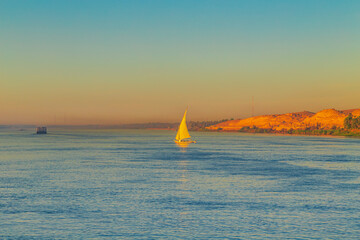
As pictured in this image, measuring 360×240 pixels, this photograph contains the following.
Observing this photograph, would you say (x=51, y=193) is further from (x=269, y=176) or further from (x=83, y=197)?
(x=269, y=176)

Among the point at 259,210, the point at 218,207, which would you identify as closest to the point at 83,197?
the point at 218,207

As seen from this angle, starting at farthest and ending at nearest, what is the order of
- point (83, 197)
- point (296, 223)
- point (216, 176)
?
point (216, 176) → point (83, 197) → point (296, 223)

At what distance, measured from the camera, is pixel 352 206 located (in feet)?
113

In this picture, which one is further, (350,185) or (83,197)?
(350,185)

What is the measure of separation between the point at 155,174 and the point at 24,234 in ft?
109

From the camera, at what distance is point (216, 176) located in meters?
55.8

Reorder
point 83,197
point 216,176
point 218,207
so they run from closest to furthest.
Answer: point 218,207 < point 83,197 < point 216,176

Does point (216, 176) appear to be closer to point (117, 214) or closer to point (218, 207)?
point (218, 207)

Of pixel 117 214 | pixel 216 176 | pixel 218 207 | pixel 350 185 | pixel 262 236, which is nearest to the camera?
pixel 262 236

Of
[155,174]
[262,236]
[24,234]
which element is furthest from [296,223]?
[155,174]

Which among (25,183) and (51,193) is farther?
(25,183)

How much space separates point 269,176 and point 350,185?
11213 millimetres

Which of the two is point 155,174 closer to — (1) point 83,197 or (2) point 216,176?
(2) point 216,176

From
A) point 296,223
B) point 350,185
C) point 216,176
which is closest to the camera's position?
point 296,223
